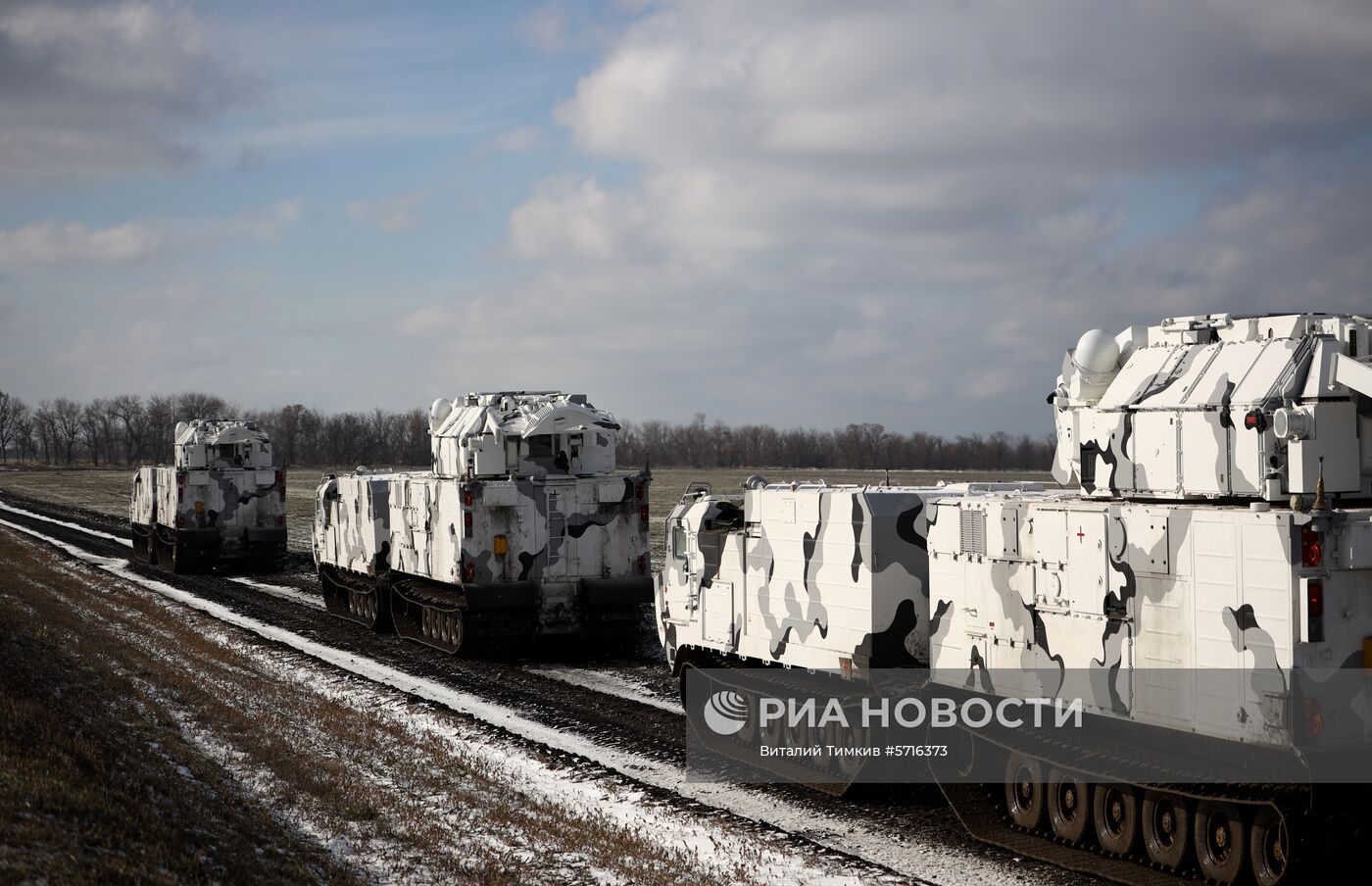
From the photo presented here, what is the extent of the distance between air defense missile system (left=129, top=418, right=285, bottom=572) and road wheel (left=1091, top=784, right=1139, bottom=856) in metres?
28.2

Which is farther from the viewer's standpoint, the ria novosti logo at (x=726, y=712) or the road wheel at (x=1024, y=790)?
the ria novosti logo at (x=726, y=712)

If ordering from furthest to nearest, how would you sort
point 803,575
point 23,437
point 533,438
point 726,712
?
1. point 23,437
2. point 533,438
3. point 726,712
4. point 803,575

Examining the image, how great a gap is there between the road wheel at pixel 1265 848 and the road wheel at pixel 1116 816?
38.5 inches

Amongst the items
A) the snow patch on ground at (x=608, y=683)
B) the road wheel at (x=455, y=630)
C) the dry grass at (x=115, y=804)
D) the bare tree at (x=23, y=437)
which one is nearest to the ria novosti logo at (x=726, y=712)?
the snow patch on ground at (x=608, y=683)

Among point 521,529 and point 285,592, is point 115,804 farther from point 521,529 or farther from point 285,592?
point 285,592

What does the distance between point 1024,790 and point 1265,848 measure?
229 centimetres

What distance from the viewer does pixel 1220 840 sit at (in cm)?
892

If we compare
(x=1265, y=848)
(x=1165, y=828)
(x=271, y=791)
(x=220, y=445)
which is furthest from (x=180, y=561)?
(x=1265, y=848)

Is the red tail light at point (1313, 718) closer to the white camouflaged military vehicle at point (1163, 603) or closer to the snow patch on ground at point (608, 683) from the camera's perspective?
the white camouflaged military vehicle at point (1163, 603)

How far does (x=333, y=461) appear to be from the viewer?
372ft

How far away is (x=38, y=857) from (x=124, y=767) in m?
3.68

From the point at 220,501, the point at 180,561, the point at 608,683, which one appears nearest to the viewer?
the point at 608,683

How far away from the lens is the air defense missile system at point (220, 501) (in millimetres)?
34188

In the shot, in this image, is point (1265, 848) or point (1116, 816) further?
point (1116, 816)
